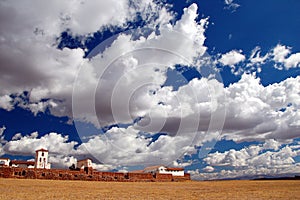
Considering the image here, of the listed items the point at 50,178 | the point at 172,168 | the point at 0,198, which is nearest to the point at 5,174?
the point at 50,178

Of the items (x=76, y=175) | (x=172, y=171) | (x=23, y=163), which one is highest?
(x=23, y=163)

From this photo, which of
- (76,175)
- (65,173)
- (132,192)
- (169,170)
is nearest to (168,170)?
(169,170)

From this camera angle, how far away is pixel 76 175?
65312 millimetres

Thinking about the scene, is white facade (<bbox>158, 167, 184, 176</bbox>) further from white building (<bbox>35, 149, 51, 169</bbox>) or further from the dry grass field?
the dry grass field

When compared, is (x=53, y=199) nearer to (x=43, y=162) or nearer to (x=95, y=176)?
(x=95, y=176)

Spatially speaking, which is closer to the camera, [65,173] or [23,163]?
[65,173]

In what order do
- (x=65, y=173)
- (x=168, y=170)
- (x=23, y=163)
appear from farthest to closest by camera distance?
1. (x=168, y=170)
2. (x=23, y=163)
3. (x=65, y=173)

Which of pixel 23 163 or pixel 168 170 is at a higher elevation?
pixel 23 163

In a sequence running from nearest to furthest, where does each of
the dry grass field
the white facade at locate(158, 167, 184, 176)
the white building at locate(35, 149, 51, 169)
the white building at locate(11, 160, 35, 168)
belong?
the dry grass field, the white building at locate(35, 149, 51, 169), the white building at locate(11, 160, 35, 168), the white facade at locate(158, 167, 184, 176)

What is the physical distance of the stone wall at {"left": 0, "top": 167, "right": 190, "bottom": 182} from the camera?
185 ft

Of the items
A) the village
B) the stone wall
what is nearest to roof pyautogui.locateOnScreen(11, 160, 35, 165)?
the village

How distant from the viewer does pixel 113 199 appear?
22.8 meters

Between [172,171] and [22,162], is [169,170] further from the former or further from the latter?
[22,162]

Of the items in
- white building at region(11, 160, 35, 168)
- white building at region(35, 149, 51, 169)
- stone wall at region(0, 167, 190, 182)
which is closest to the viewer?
stone wall at region(0, 167, 190, 182)
